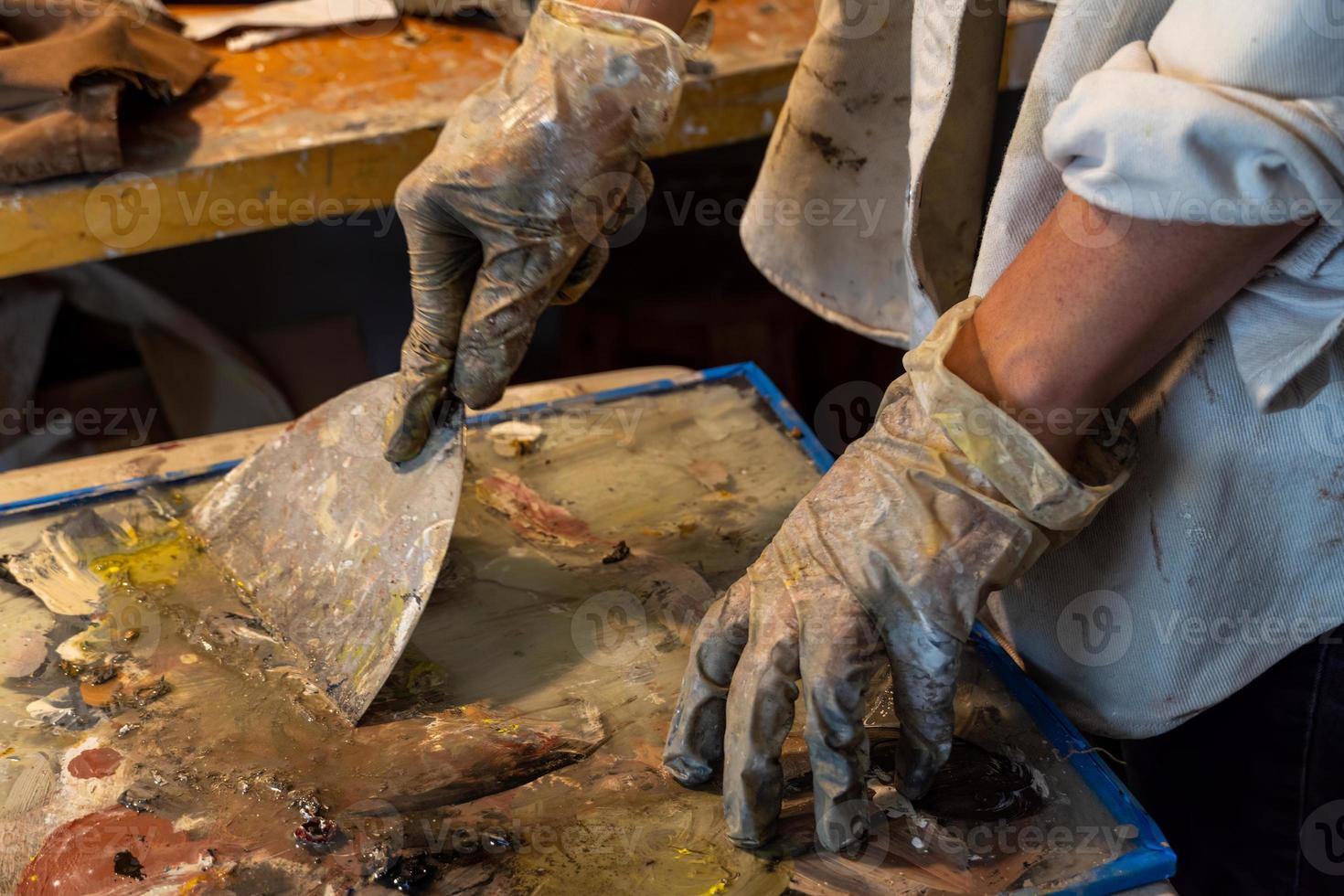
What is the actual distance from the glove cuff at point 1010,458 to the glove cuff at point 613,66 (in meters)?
0.41

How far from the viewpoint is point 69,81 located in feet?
6.18

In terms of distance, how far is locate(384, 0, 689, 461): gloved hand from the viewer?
115 cm

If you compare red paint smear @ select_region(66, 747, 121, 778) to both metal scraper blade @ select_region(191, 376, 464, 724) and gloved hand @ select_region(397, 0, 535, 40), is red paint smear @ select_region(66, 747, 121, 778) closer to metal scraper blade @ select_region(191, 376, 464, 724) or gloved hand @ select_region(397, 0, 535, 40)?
metal scraper blade @ select_region(191, 376, 464, 724)

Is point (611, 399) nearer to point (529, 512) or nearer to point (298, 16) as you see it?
point (529, 512)

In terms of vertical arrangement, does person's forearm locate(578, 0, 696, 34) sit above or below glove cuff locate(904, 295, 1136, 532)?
above

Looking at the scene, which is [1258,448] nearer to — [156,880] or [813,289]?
[813,289]

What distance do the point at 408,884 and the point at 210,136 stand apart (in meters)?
1.52

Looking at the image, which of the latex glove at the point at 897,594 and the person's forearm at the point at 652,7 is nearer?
the latex glove at the point at 897,594

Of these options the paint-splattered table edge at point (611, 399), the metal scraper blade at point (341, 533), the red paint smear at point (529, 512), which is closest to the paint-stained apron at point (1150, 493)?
the paint-splattered table edge at point (611, 399)

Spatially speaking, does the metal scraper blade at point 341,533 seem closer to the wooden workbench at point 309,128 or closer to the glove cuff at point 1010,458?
the glove cuff at point 1010,458

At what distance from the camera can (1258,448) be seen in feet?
3.23

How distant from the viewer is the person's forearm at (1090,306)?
87 cm

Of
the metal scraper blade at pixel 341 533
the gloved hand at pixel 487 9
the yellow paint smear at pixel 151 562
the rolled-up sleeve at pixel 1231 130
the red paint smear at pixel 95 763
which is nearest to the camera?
the rolled-up sleeve at pixel 1231 130

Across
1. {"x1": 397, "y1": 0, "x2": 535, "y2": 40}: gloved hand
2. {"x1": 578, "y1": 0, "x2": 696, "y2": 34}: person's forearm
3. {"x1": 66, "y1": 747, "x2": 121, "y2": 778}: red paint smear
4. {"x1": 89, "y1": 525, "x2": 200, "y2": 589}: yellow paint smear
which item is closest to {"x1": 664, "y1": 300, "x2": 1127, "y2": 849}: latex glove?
{"x1": 578, "y1": 0, "x2": 696, "y2": 34}: person's forearm
